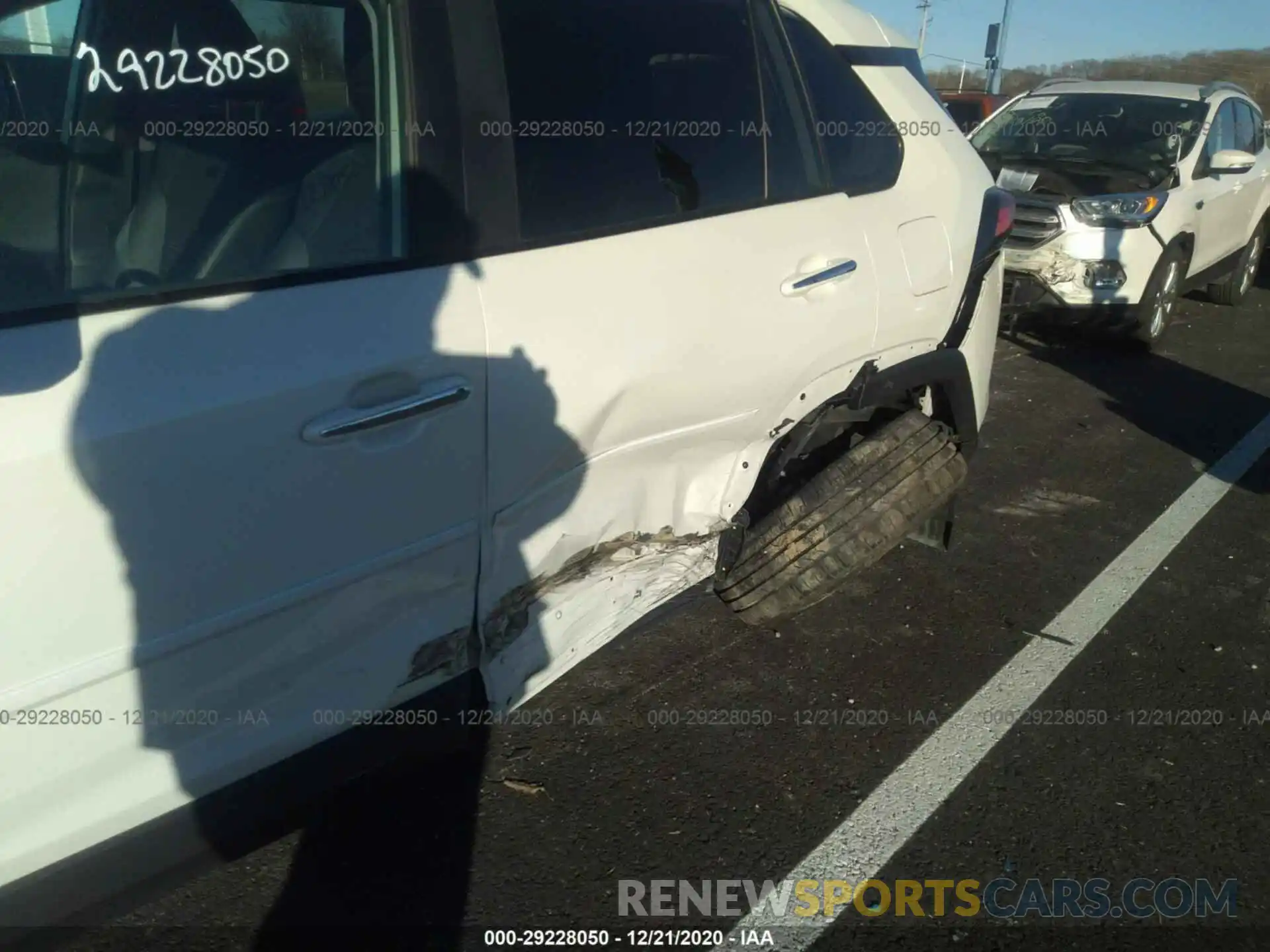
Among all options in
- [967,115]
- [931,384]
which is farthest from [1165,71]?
[931,384]

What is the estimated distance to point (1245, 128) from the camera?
8.27 metres

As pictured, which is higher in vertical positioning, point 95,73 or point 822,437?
point 95,73

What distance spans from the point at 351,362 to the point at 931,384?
1913mm

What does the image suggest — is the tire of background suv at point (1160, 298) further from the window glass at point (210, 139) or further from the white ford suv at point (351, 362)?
the window glass at point (210, 139)

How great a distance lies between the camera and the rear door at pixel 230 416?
1.42m

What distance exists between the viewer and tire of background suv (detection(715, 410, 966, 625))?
275 centimetres

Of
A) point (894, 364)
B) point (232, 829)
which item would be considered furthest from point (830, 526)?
point (232, 829)

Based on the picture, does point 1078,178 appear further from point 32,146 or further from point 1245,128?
point 32,146

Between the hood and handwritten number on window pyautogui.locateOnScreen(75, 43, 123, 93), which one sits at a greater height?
handwritten number on window pyautogui.locateOnScreen(75, 43, 123, 93)

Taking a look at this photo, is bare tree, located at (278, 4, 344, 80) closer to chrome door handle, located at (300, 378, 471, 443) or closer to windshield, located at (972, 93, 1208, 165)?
chrome door handle, located at (300, 378, 471, 443)

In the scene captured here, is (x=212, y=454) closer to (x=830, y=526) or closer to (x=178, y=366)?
(x=178, y=366)

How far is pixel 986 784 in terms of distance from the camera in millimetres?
2707

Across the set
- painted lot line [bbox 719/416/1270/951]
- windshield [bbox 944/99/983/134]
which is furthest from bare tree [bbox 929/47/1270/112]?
painted lot line [bbox 719/416/1270/951]

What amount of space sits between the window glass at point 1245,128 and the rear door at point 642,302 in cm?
713
